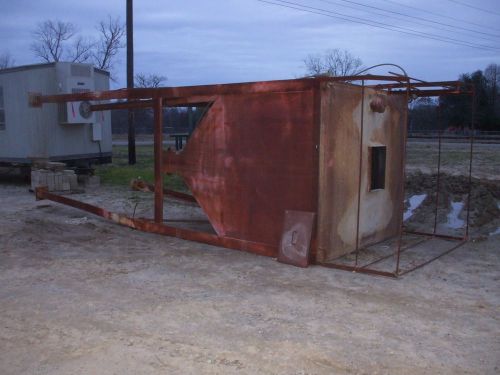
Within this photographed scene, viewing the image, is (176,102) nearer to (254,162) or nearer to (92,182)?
(254,162)

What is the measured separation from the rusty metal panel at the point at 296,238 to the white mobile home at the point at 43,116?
8902 millimetres

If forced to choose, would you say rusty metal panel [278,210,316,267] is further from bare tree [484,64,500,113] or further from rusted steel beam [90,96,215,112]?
bare tree [484,64,500,113]

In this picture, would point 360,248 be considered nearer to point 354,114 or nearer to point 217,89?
point 354,114

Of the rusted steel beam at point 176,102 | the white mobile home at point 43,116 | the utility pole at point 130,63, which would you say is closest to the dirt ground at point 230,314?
the rusted steel beam at point 176,102

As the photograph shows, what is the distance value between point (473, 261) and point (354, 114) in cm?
239

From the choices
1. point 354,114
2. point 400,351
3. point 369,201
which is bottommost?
point 400,351

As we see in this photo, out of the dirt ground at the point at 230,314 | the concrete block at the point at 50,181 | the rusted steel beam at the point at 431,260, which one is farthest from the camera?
the concrete block at the point at 50,181

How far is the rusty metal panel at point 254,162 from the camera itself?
656cm

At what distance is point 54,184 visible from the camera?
1252cm

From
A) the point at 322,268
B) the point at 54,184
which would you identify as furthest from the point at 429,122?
the point at 322,268

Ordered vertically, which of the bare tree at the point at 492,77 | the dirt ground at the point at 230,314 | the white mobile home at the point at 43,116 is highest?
the bare tree at the point at 492,77

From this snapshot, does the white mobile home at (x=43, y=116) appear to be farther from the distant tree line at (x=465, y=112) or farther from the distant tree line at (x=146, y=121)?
the distant tree line at (x=146, y=121)

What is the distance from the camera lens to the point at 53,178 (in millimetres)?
12508

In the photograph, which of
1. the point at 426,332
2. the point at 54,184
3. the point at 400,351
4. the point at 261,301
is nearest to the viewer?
the point at 400,351
